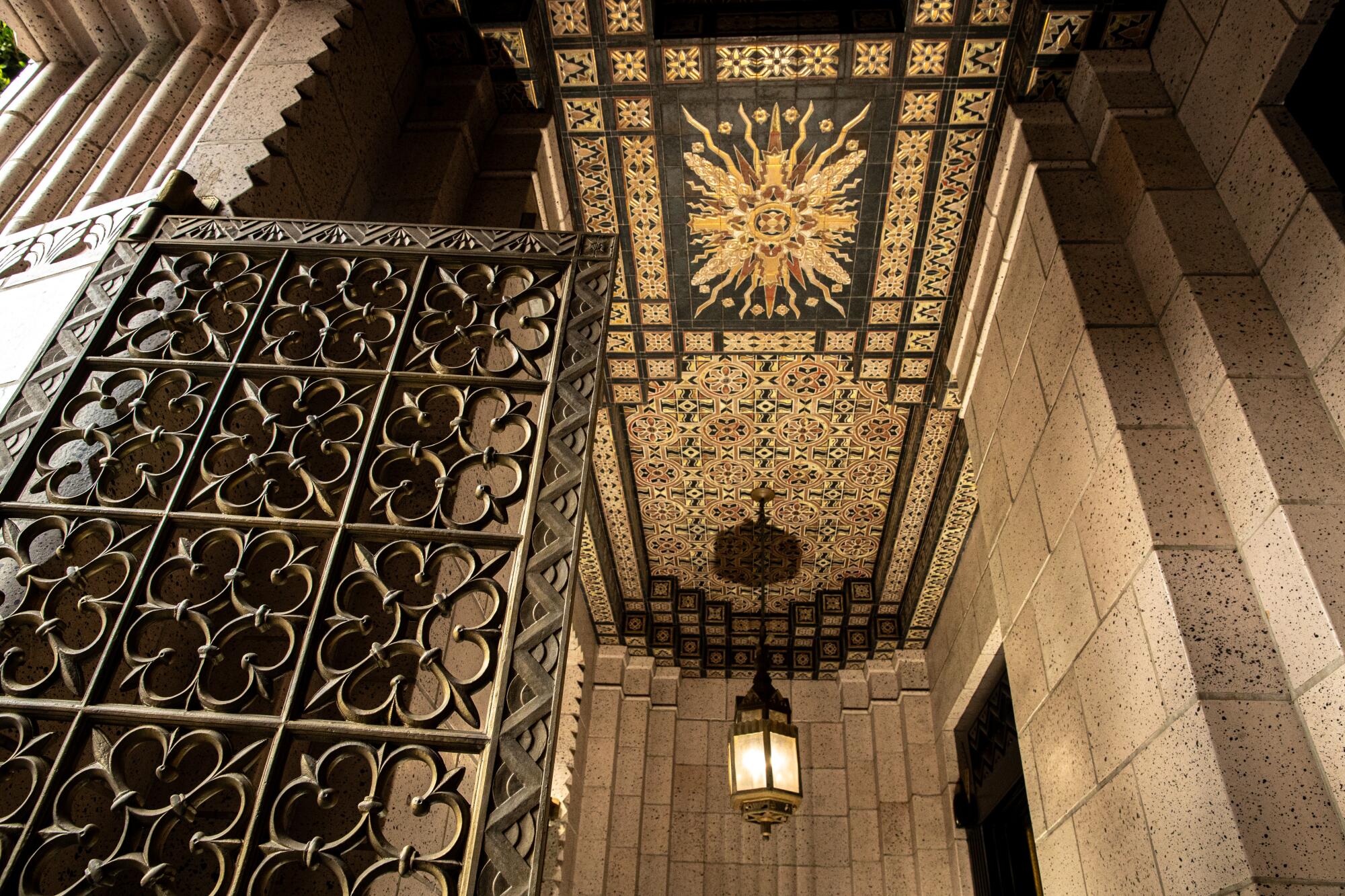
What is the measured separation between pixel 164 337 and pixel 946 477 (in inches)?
176

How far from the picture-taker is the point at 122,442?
6.74ft

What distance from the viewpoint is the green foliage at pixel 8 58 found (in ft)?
11.8

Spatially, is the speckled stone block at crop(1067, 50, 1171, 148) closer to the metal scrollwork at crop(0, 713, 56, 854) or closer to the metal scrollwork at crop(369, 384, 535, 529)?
the metal scrollwork at crop(369, 384, 535, 529)

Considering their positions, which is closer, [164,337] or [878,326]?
[164,337]

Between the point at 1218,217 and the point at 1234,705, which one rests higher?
the point at 1218,217

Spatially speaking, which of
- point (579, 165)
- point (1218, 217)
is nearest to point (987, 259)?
point (1218, 217)

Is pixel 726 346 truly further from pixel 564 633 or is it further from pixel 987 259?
pixel 564 633

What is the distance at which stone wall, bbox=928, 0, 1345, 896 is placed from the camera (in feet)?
6.64

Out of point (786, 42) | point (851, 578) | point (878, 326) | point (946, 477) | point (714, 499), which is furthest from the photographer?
point (851, 578)

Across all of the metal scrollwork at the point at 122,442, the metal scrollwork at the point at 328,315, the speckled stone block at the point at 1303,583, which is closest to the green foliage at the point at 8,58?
the metal scrollwork at the point at 328,315

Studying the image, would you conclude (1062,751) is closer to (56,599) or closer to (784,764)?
(784,764)

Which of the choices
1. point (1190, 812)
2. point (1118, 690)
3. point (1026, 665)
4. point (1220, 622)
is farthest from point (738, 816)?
point (1220, 622)

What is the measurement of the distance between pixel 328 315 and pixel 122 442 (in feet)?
1.91

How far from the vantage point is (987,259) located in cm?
393
